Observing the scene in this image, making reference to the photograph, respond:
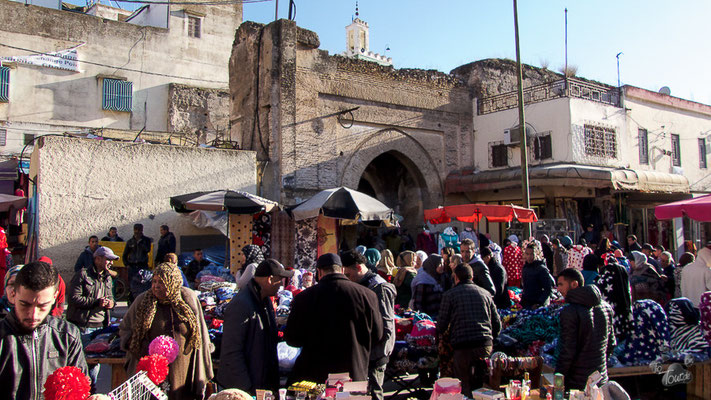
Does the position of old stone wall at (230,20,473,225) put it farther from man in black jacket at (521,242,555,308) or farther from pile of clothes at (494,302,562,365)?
pile of clothes at (494,302,562,365)

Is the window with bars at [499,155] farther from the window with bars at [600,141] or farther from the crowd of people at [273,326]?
the crowd of people at [273,326]

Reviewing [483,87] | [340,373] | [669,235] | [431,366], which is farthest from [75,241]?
[669,235]

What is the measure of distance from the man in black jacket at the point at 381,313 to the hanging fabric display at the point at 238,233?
22.4ft

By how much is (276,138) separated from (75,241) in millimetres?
5359

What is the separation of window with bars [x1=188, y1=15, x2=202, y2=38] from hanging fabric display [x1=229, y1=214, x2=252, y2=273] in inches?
672

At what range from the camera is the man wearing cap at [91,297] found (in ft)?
17.0

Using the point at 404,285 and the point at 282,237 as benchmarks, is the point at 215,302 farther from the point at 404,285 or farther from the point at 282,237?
the point at 282,237

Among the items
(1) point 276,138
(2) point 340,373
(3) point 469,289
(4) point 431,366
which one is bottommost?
(4) point 431,366

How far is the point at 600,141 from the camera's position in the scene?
17047 mm

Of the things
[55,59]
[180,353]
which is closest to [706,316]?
[180,353]

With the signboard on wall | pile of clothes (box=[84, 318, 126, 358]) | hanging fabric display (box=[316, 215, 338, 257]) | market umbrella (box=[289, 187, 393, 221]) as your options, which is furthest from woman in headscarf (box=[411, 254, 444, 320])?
the signboard on wall

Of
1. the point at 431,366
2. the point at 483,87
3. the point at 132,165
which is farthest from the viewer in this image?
the point at 483,87

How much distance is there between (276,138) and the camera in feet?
46.6

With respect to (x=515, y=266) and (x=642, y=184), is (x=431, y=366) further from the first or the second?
(x=642, y=184)
